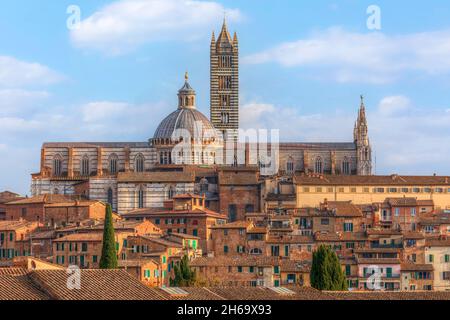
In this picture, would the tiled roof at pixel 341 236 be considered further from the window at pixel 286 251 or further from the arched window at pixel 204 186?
the arched window at pixel 204 186

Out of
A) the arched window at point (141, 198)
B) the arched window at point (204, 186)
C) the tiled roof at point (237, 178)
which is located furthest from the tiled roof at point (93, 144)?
the tiled roof at point (237, 178)

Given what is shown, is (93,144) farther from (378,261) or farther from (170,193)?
(378,261)

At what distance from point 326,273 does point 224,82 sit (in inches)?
2155

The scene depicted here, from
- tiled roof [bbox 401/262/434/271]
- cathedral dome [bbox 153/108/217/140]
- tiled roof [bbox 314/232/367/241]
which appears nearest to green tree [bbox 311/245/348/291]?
tiled roof [bbox 401/262/434/271]

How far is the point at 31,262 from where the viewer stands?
38938 mm

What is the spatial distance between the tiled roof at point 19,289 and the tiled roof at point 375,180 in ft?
189

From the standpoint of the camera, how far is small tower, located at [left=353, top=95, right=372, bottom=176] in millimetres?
95294

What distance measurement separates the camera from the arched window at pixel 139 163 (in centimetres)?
9644

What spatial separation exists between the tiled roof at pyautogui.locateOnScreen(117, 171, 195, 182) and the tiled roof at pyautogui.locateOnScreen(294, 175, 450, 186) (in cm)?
792

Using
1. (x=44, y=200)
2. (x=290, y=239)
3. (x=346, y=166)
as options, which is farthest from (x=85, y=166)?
(x=290, y=239)

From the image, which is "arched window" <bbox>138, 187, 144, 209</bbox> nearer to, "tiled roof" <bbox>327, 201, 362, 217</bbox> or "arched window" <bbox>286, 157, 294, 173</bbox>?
"tiled roof" <bbox>327, 201, 362, 217</bbox>
